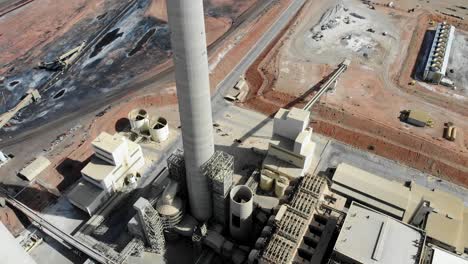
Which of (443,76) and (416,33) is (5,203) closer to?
(443,76)

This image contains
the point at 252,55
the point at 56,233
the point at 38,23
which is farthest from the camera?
the point at 38,23

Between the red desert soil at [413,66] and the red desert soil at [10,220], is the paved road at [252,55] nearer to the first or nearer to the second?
the red desert soil at [413,66]

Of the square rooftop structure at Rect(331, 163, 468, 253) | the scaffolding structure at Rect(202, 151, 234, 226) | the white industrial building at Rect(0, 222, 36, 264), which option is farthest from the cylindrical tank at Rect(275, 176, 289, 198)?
the white industrial building at Rect(0, 222, 36, 264)

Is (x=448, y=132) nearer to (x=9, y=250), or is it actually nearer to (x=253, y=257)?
(x=253, y=257)

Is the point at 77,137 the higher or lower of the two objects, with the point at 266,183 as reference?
higher

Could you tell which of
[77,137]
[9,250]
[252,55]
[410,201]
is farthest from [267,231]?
[252,55]

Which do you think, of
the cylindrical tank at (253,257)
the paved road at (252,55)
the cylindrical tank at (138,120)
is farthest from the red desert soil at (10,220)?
the paved road at (252,55)
